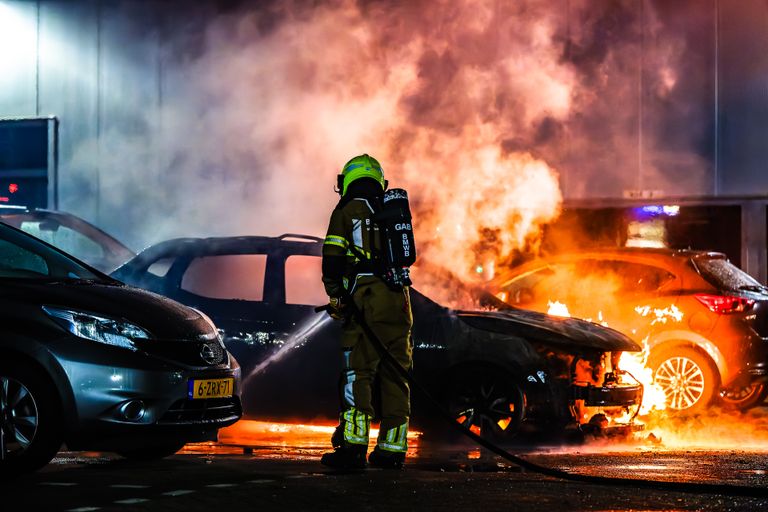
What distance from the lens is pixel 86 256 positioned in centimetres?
1263

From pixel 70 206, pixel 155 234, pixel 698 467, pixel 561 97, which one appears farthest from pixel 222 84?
pixel 698 467

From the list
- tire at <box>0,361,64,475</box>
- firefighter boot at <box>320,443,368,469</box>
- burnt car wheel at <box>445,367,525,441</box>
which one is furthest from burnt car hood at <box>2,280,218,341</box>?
burnt car wheel at <box>445,367,525,441</box>

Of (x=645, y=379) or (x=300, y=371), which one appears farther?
(x=645, y=379)

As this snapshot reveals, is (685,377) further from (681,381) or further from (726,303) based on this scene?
(726,303)

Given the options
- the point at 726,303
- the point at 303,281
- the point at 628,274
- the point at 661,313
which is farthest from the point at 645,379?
the point at 303,281

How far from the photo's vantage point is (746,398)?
12.1m

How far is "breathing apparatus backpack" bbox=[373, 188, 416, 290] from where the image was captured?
7.62 metres

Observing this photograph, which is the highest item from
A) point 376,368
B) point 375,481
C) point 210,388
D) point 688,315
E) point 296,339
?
point 688,315

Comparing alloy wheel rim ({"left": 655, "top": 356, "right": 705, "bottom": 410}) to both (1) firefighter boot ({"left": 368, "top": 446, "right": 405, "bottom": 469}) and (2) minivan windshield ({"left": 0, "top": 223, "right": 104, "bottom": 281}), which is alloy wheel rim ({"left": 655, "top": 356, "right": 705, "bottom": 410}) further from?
(2) minivan windshield ({"left": 0, "top": 223, "right": 104, "bottom": 281})

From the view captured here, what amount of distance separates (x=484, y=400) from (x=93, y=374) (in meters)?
3.18

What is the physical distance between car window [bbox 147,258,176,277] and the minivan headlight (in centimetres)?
267

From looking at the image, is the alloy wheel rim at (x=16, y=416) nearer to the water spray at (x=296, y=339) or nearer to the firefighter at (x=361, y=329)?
the firefighter at (x=361, y=329)

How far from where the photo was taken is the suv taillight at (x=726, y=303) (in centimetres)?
1183

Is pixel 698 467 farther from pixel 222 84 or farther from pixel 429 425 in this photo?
pixel 222 84
